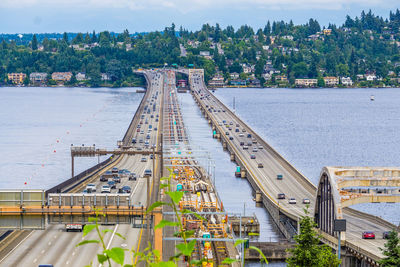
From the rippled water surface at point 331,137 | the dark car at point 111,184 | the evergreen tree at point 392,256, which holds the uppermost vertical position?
the evergreen tree at point 392,256

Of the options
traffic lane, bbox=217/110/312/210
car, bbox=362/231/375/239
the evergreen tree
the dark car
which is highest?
the evergreen tree

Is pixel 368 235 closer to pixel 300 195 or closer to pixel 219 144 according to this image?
pixel 300 195

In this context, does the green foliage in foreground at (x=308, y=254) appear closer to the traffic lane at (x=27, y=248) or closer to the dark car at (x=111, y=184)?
the traffic lane at (x=27, y=248)

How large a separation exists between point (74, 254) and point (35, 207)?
8.69 metres

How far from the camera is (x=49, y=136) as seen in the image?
129 meters

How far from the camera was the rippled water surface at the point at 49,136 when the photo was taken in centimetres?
8744

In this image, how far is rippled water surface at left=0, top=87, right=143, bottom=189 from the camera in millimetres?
87438

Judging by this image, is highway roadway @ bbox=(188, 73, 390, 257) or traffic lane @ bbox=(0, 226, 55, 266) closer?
traffic lane @ bbox=(0, 226, 55, 266)

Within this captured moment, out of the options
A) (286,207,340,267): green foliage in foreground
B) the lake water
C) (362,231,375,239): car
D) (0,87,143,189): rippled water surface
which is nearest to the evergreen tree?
(286,207,340,267): green foliage in foreground

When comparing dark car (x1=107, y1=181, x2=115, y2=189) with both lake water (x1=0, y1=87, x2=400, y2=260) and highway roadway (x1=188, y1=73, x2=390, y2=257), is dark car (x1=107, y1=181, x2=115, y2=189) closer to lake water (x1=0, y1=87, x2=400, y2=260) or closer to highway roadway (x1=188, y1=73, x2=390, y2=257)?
lake water (x1=0, y1=87, x2=400, y2=260)

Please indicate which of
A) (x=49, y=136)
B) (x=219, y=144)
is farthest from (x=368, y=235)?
(x=49, y=136)

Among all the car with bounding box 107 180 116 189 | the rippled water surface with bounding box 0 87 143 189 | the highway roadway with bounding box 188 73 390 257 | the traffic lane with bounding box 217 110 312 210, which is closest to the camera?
the highway roadway with bounding box 188 73 390 257

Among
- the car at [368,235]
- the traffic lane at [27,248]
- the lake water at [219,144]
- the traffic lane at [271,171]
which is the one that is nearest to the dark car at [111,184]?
the lake water at [219,144]

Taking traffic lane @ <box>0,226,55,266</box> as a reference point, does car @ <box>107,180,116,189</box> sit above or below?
below
